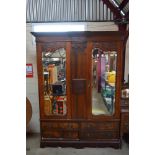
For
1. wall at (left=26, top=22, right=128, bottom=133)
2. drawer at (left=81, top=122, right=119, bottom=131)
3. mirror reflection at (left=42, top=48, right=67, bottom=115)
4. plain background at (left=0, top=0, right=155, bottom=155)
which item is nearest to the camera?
plain background at (left=0, top=0, right=155, bottom=155)

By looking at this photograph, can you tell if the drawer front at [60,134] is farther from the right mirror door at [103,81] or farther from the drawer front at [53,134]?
the right mirror door at [103,81]

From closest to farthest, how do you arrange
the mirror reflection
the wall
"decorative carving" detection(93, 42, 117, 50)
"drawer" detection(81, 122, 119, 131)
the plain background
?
the plain background < "decorative carving" detection(93, 42, 117, 50) < the mirror reflection < "drawer" detection(81, 122, 119, 131) < the wall

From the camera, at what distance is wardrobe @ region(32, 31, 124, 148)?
382 cm

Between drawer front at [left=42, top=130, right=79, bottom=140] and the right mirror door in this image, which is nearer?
the right mirror door

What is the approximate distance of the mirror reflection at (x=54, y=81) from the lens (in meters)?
3.92

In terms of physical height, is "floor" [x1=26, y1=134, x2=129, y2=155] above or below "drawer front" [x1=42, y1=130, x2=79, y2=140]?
below

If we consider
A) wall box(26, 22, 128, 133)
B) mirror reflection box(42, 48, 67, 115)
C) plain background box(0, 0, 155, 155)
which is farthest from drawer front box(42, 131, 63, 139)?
plain background box(0, 0, 155, 155)

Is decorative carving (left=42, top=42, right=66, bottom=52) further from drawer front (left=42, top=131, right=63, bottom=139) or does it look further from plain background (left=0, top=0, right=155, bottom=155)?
plain background (left=0, top=0, right=155, bottom=155)

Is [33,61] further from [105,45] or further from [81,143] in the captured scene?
[81,143]

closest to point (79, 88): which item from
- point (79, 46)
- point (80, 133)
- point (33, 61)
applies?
point (79, 46)

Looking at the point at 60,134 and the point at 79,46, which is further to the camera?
the point at 60,134
